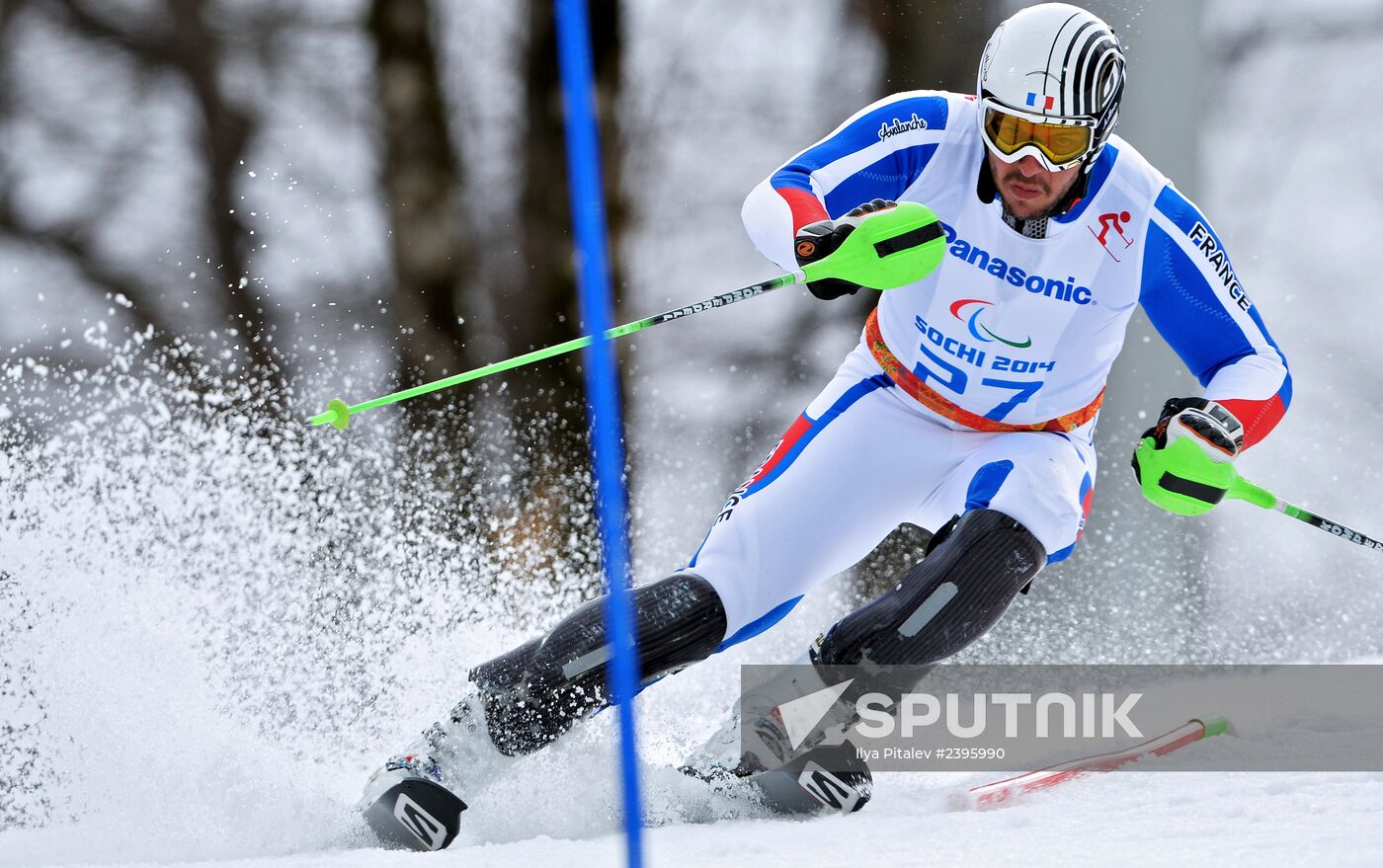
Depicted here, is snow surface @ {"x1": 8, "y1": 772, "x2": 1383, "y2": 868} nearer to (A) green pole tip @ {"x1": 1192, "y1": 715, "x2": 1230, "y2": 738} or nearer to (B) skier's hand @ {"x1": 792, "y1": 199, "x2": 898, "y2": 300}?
(A) green pole tip @ {"x1": 1192, "y1": 715, "x2": 1230, "y2": 738}

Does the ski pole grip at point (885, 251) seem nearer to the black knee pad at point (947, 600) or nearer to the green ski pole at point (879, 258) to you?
→ the green ski pole at point (879, 258)

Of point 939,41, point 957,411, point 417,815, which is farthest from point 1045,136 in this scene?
point 939,41

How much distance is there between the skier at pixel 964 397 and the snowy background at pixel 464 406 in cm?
66

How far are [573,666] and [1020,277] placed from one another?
0.95 m

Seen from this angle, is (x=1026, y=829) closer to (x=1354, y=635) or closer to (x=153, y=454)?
(x=153, y=454)

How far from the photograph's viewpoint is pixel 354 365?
5844 millimetres

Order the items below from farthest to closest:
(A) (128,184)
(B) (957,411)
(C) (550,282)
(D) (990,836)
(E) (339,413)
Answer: (C) (550,282) → (A) (128,184) → (B) (957,411) → (E) (339,413) → (D) (990,836)

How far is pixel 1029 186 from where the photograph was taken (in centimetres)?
214

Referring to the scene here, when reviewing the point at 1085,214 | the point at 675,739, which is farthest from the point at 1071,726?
the point at 1085,214

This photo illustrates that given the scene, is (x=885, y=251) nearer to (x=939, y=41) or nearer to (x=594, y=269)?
(x=594, y=269)

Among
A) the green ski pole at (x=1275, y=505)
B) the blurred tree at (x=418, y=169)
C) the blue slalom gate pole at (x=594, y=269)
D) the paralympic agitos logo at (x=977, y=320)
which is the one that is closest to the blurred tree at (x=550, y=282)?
the blurred tree at (x=418, y=169)

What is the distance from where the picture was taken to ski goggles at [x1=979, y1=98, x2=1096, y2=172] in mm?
→ 2076

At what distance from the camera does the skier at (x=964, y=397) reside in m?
2.09

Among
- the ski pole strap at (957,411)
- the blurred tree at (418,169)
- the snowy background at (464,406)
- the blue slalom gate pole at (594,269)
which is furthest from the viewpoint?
the blurred tree at (418,169)
